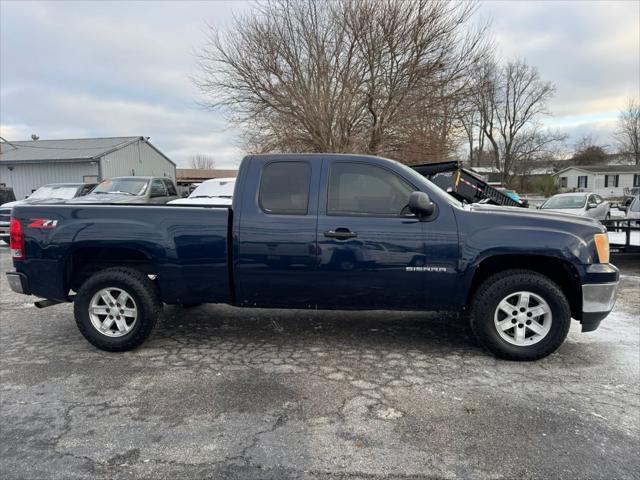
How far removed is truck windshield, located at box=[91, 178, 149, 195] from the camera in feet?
40.3

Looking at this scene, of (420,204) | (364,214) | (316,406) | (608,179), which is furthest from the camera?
(608,179)

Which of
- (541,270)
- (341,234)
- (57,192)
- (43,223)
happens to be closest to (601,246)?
(541,270)

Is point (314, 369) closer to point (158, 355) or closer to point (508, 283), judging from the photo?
point (158, 355)

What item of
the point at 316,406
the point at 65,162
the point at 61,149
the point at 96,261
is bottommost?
the point at 316,406

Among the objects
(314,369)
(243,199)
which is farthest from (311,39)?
(314,369)

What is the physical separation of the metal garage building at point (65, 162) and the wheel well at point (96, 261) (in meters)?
25.4

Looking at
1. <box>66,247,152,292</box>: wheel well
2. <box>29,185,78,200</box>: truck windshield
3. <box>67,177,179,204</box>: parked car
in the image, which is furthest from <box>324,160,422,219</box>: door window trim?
<box>29,185,78,200</box>: truck windshield

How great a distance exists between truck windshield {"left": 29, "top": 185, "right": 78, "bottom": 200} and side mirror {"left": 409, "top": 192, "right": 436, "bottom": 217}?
41.0 ft

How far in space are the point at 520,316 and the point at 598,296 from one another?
2.24 feet

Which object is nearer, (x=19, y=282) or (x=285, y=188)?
(x=285, y=188)

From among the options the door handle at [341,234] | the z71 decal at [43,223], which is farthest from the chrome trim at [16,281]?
the door handle at [341,234]

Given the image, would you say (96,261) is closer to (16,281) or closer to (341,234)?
(16,281)

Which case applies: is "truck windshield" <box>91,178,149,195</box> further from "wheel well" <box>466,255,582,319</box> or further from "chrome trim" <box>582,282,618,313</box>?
"chrome trim" <box>582,282,618,313</box>

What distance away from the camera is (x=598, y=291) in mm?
3951
